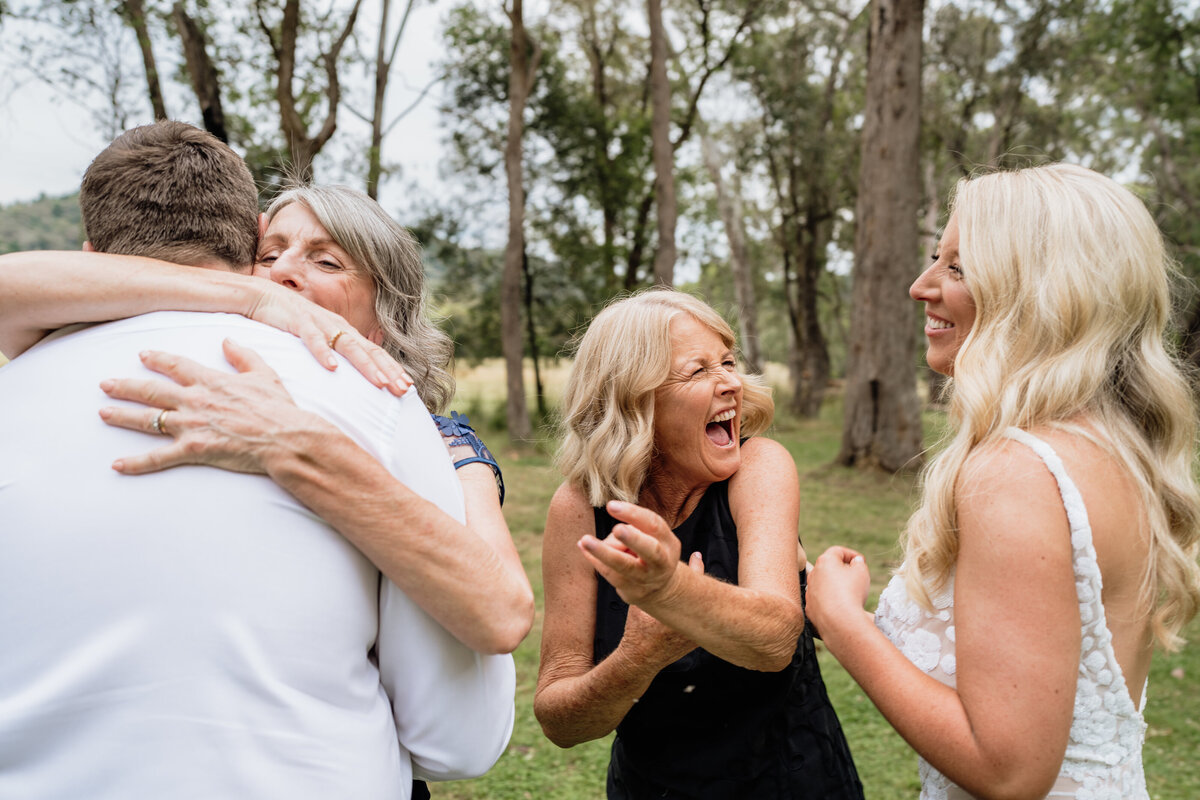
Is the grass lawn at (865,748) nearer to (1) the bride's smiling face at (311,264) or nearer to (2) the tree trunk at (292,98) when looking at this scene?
(1) the bride's smiling face at (311,264)

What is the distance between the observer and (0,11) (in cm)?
1134

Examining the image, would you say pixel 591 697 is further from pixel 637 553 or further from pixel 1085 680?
pixel 1085 680

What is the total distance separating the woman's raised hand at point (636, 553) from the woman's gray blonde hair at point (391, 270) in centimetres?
92

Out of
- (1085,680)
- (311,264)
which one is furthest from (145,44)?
(1085,680)

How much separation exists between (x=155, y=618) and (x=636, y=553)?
79cm

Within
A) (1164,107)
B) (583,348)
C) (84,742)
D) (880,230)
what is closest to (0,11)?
(880,230)

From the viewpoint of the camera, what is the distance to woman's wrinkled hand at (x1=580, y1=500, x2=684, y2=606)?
156 cm

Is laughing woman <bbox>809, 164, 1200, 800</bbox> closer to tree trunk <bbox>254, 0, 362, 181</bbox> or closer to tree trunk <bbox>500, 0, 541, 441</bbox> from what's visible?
tree trunk <bbox>254, 0, 362, 181</bbox>

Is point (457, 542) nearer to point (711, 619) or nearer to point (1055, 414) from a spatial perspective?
point (711, 619)

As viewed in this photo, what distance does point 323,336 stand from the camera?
1614 mm

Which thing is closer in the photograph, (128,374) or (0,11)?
(128,374)

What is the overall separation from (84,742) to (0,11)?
13.4 m

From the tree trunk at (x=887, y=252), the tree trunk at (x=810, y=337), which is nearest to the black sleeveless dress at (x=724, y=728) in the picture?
the tree trunk at (x=887, y=252)

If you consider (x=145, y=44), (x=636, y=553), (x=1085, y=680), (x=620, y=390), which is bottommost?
(x=1085, y=680)
